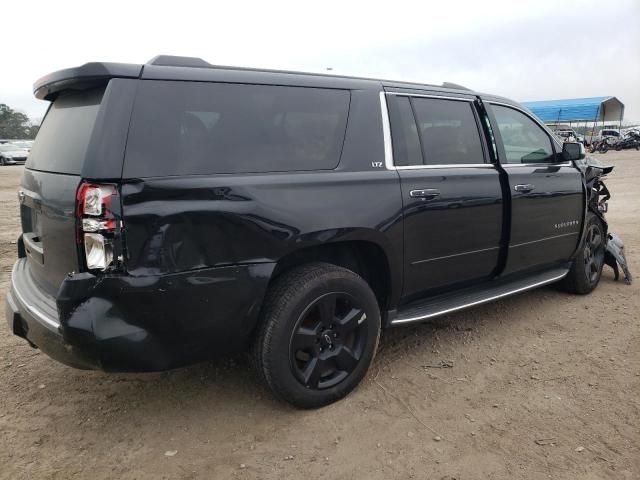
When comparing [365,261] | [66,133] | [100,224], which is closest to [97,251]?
[100,224]

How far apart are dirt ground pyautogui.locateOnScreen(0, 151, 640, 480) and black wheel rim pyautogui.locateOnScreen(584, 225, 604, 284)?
45.3 inches

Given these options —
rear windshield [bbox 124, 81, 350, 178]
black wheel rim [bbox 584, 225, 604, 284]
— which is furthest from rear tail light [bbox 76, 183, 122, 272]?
black wheel rim [bbox 584, 225, 604, 284]

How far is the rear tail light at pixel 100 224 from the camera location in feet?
7.17

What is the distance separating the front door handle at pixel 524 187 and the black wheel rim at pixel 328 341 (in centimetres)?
169

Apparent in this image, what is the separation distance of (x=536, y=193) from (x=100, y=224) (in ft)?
10.6

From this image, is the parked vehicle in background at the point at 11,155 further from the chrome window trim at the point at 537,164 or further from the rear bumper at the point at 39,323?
the chrome window trim at the point at 537,164

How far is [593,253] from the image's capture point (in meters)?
4.97

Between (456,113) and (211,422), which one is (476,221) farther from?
(211,422)

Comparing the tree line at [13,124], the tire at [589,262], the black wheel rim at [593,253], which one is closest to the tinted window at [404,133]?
the tire at [589,262]

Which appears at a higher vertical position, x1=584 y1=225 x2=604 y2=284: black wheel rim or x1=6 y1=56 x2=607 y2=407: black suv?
x1=6 y1=56 x2=607 y2=407: black suv

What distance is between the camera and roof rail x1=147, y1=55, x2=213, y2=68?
243 cm

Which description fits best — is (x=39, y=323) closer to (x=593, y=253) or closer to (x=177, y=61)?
(x=177, y=61)

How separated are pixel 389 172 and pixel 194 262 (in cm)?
133

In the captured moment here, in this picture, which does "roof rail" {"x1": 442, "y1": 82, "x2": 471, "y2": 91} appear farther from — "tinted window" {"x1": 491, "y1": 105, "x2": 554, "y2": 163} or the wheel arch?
the wheel arch
